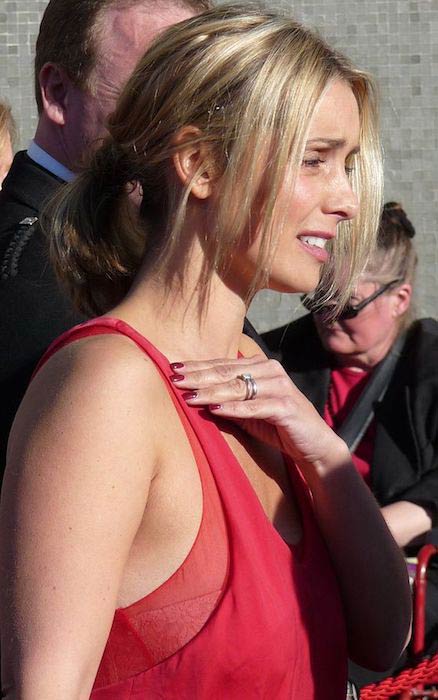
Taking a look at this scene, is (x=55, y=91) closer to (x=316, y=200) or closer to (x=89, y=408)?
(x=316, y=200)

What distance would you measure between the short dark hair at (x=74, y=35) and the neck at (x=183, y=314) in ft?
2.44

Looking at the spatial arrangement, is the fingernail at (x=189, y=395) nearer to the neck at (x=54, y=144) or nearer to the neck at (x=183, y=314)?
the neck at (x=183, y=314)

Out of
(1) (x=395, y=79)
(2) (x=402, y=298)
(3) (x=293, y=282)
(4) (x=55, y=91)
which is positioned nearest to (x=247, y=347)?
(3) (x=293, y=282)

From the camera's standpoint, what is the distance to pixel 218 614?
140 cm

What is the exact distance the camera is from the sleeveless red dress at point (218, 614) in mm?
1381

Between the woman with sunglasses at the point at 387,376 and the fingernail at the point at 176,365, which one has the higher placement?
the fingernail at the point at 176,365

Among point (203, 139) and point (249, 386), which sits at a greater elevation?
point (203, 139)

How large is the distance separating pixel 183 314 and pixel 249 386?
136mm

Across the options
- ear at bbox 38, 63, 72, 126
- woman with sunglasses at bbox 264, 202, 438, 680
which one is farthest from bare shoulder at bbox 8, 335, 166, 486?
woman with sunglasses at bbox 264, 202, 438, 680

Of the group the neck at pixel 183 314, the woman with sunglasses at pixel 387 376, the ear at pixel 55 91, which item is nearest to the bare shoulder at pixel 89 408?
the neck at pixel 183 314

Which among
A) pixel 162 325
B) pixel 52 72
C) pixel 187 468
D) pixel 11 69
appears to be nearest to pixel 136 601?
pixel 187 468

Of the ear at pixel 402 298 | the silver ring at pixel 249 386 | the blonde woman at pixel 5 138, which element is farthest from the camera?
the ear at pixel 402 298

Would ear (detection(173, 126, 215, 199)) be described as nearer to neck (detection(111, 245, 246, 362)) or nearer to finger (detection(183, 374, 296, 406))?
neck (detection(111, 245, 246, 362))

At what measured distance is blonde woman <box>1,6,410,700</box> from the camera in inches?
51.4
